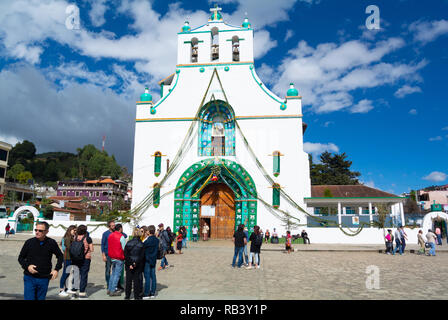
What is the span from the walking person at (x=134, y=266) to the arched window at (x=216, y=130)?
1561 centimetres

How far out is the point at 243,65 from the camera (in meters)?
22.9

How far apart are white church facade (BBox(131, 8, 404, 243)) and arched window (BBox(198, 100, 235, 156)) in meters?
0.07

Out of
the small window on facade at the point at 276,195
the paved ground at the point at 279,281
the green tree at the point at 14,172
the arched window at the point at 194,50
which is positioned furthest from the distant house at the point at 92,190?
the paved ground at the point at 279,281

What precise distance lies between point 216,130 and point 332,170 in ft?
120

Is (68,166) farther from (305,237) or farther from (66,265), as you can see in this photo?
(66,265)

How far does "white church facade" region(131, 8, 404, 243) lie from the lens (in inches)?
834

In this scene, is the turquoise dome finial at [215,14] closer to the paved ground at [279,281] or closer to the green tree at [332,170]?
the paved ground at [279,281]

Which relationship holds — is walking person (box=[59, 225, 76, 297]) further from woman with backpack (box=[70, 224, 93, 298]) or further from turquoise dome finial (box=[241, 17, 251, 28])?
turquoise dome finial (box=[241, 17, 251, 28])

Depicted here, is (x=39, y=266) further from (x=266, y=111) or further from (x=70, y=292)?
(x=266, y=111)

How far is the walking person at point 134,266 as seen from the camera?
672cm

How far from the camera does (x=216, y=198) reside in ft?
73.8

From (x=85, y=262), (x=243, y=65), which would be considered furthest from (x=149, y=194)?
(x=85, y=262)

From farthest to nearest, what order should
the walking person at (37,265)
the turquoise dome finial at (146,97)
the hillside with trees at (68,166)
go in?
1. the hillside with trees at (68,166)
2. the turquoise dome finial at (146,97)
3. the walking person at (37,265)

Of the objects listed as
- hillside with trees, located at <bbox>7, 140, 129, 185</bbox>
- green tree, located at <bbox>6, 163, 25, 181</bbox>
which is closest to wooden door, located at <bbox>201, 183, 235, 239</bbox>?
hillside with trees, located at <bbox>7, 140, 129, 185</bbox>
